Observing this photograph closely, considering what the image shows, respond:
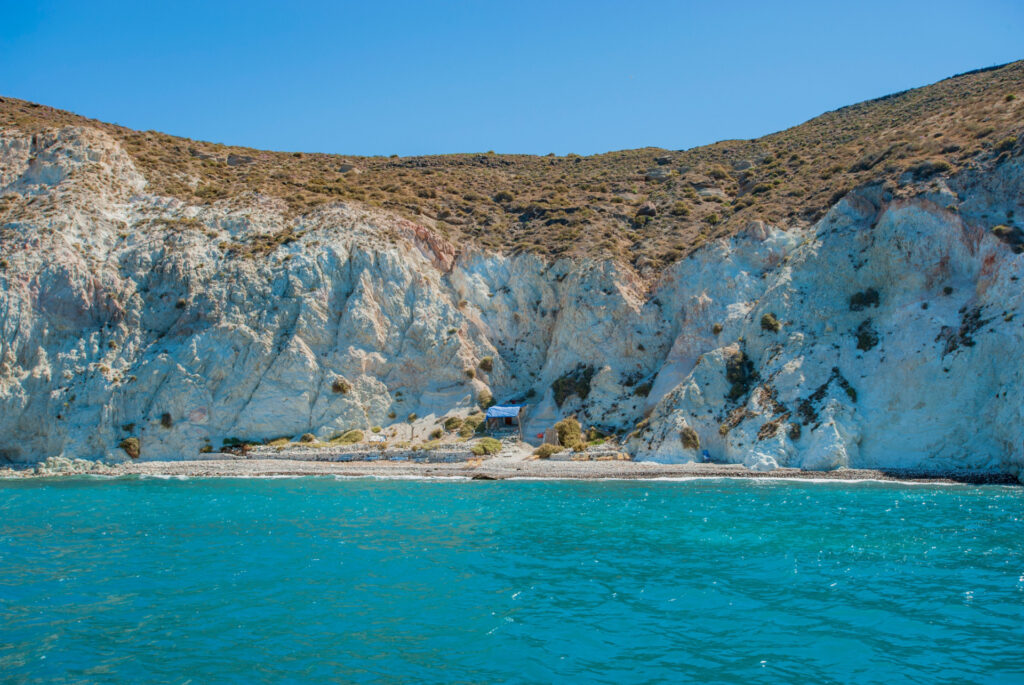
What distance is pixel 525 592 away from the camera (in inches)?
581

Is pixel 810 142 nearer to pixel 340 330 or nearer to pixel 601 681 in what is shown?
pixel 340 330

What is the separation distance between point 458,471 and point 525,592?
22601mm

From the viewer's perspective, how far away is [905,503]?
24453mm

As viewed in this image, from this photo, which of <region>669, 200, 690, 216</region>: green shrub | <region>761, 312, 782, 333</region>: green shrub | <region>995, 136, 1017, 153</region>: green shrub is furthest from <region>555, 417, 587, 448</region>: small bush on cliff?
<region>995, 136, 1017, 153</region>: green shrub

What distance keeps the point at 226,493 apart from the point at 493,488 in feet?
40.5

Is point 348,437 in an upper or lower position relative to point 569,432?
lower

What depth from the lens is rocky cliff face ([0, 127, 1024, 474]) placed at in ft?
110

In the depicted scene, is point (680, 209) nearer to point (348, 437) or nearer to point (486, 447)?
point (486, 447)

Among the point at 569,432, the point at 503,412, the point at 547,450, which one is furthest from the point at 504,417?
the point at 547,450

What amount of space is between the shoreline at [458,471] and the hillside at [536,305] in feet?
4.86

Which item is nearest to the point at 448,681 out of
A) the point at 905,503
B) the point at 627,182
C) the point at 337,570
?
the point at 337,570

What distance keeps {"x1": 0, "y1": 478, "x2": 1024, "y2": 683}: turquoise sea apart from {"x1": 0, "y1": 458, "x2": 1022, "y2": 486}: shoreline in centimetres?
556

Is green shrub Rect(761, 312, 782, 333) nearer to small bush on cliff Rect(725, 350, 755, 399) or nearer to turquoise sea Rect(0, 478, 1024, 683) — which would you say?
small bush on cliff Rect(725, 350, 755, 399)

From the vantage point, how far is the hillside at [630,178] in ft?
A: 155
